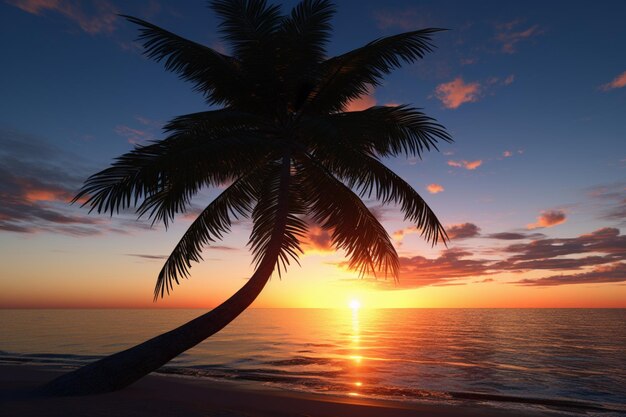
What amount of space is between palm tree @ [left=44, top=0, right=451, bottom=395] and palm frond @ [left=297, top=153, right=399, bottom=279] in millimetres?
30

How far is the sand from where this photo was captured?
24.2ft

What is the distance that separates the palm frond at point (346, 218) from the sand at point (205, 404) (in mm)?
3711

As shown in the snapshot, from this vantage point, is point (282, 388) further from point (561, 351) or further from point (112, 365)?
point (561, 351)

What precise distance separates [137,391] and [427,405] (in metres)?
7.10

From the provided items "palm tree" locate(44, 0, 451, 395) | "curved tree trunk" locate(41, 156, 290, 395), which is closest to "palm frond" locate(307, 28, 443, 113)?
"palm tree" locate(44, 0, 451, 395)

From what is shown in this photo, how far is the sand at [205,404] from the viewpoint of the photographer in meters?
7.38

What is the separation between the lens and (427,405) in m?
11.1

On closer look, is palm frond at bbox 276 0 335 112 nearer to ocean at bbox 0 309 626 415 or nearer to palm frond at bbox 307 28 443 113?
palm frond at bbox 307 28 443 113

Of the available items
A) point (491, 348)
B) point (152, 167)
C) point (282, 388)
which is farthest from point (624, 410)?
point (491, 348)

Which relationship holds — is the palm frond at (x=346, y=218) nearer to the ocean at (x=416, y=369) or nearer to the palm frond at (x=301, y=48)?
the palm frond at (x=301, y=48)

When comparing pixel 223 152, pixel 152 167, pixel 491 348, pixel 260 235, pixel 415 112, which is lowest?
pixel 491 348

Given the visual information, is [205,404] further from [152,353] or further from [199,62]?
[199,62]

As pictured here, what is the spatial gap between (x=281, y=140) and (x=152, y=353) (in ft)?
19.5

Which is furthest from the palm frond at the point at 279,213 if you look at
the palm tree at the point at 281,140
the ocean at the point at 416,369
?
the ocean at the point at 416,369
